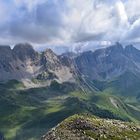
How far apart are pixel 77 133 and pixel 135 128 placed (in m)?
22.6

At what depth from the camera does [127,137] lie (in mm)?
102000

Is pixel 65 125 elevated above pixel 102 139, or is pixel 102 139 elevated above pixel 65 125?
pixel 65 125

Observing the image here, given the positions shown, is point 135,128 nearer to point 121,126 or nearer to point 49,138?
point 121,126

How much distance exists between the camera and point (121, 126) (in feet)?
363

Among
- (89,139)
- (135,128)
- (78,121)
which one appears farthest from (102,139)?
(135,128)

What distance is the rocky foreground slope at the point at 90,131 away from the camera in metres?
98.1

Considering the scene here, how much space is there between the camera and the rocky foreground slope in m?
98.1

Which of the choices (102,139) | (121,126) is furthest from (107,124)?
(102,139)

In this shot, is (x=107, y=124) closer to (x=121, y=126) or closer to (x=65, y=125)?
(x=121, y=126)

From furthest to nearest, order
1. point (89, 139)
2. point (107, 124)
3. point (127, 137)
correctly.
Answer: point (107, 124) < point (127, 137) < point (89, 139)

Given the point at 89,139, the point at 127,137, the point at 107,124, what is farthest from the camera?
the point at 107,124

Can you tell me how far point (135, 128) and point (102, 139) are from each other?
785 inches

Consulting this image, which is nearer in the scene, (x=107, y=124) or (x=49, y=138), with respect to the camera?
(x=49, y=138)

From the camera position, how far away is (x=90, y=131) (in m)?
100
